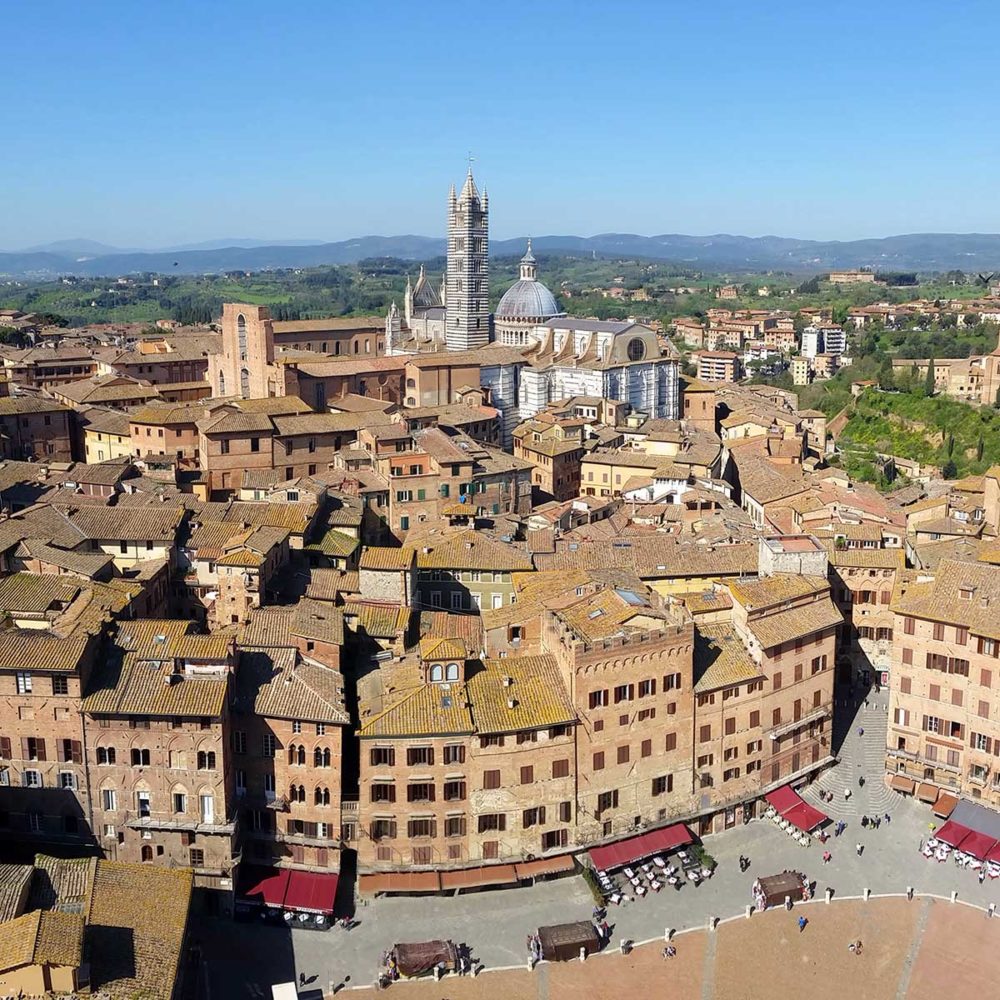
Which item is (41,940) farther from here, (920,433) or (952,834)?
(920,433)

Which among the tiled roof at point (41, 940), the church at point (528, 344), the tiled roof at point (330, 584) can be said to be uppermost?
the church at point (528, 344)

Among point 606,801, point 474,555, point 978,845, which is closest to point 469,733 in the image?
point 606,801

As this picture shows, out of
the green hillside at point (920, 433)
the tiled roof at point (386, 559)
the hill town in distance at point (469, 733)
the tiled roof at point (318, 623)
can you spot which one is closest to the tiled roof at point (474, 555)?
the hill town in distance at point (469, 733)

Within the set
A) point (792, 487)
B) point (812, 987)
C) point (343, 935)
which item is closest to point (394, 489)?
point (792, 487)

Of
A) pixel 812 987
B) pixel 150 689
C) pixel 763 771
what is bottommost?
pixel 812 987

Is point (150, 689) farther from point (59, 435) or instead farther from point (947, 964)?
point (59, 435)

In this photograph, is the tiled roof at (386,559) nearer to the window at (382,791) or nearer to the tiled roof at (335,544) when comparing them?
the tiled roof at (335,544)
